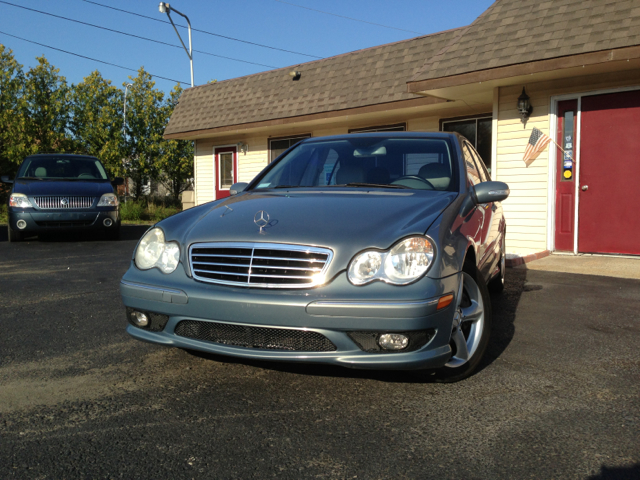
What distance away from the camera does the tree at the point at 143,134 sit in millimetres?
30391

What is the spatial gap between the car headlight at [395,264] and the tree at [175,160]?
29620mm

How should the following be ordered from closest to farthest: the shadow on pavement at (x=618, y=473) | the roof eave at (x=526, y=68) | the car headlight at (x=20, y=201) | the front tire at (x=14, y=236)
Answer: the shadow on pavement at (x=618, y=473)
the roof eave at (x=526, y=68)
the car headlight at (x=20, y=201)
the front tire at (x=14, y=236)

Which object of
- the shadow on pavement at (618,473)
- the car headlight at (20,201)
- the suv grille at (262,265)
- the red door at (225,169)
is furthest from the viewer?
the red door at (225,169)

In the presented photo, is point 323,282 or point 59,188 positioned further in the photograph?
point 59,188

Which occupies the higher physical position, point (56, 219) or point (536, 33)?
point (536, 33)

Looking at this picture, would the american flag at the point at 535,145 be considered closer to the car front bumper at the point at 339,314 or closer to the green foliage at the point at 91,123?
the car front bumper at the point at 339,314

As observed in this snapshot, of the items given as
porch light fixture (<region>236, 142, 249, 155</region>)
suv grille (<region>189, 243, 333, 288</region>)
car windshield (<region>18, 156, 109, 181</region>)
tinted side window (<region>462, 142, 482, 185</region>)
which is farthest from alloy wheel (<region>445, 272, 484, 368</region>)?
porch light fixture (<region>236, 142, 249, 155</region>)

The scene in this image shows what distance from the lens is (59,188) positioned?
32.8 ft

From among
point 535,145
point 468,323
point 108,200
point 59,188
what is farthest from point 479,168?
point 59,188

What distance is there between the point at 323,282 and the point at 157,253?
1.02 metres

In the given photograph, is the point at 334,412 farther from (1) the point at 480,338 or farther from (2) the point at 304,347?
(1) the point at 480,338

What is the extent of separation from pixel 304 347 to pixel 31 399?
139 cm

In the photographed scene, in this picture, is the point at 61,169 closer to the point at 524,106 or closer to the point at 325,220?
the point at 524,106

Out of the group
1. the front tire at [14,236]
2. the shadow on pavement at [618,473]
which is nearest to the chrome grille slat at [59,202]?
the front tire at [14,236]
